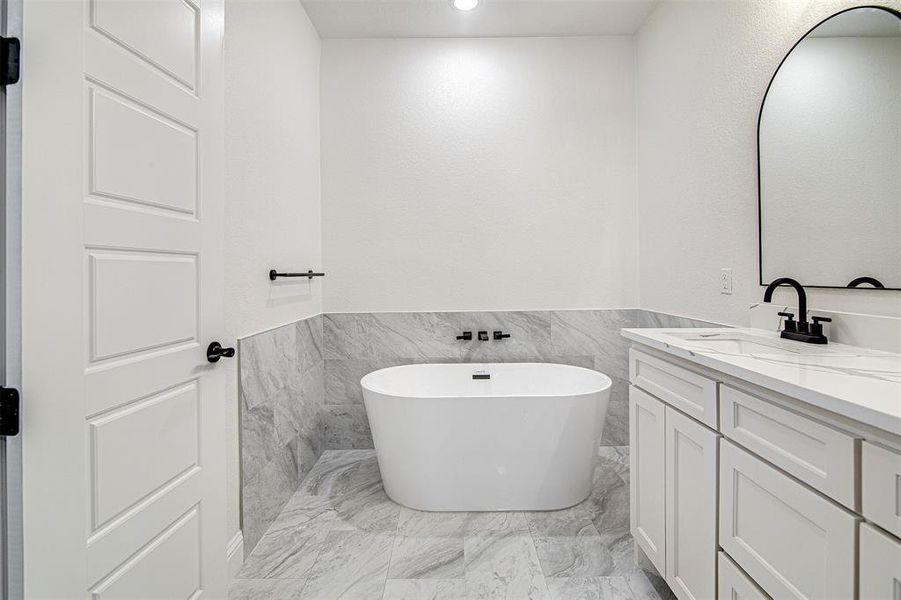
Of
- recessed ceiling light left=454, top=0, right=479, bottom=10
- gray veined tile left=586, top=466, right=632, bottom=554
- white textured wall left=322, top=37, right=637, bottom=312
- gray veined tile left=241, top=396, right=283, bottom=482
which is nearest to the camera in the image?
gray veined tile left=241, top=396, right=283, bottom=482

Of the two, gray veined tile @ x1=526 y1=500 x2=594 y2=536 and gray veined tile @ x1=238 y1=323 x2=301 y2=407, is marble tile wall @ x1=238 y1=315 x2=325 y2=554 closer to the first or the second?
gray veined tile @ x1=238 y1=323 x2=301 y2=407

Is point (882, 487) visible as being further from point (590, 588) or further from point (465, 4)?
point (465, 4)

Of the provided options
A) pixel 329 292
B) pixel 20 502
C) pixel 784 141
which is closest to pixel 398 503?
pixel 329 292

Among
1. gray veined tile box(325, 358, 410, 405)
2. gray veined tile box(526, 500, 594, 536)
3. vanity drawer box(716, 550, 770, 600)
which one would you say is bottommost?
gray veined tile box(526, 500, 594, 536)

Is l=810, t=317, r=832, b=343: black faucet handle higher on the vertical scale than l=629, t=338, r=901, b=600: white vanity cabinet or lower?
higher

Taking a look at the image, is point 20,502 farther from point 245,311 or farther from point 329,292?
point 329,292

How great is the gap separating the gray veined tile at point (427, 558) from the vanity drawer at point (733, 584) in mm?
922

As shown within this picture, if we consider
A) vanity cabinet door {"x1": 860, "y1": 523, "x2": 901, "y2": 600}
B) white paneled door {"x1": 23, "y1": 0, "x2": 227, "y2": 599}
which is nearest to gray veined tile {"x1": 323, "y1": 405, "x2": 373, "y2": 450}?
white paneled door {"x1": 23, "y1": 0, "x2": 227, "y2": 599}

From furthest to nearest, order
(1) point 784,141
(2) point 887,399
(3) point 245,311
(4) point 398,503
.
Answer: (4) point 398,503
(3) point 245,311
(1) point 784,141
(2) point 887,399

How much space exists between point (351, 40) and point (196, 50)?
1.94m

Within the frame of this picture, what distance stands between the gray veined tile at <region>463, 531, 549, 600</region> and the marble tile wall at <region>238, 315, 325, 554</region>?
0.93 metres

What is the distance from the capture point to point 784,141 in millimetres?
1680

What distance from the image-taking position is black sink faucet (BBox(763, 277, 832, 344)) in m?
1.42

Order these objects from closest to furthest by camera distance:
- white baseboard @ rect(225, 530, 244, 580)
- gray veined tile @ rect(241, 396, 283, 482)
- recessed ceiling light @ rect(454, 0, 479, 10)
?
white baseboard @ rect(225, 530, 244, 580) → gray veined tile @ rect(241, 396, 283, 482) → recessed ceiling light @ rect(454, 0, 479, 10)
